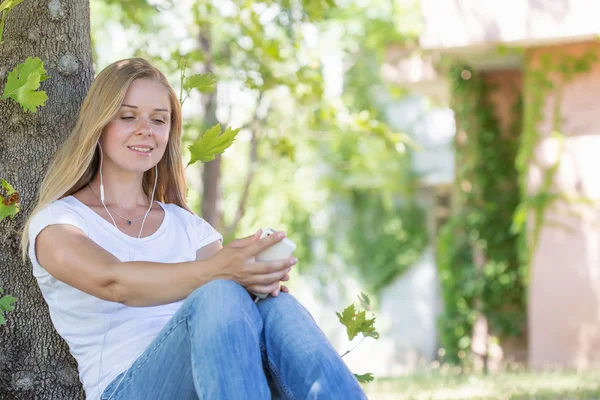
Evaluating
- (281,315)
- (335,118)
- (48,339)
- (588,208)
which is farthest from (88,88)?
(588,208)

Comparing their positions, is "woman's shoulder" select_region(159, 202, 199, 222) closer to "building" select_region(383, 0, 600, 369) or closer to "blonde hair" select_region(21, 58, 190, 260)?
"blonde hair" select_region(21, 58, 190, 260)

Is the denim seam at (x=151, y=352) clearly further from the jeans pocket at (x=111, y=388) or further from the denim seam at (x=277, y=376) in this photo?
the denim seam at (x=277, y=376)

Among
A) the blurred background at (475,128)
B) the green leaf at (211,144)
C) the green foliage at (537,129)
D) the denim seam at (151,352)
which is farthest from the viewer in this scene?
the green foliage at (537,129)

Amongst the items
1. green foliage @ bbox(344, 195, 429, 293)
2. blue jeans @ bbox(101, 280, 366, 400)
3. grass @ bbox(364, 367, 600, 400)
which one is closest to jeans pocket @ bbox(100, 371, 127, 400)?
blue jeans @ bbox(101, 280, 366, 400)

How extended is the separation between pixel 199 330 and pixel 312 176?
12327 mm

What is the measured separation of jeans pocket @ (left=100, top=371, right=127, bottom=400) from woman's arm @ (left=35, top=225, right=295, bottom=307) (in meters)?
0.21

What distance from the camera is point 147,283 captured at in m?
2.04

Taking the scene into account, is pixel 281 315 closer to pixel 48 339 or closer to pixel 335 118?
pixel 48 339

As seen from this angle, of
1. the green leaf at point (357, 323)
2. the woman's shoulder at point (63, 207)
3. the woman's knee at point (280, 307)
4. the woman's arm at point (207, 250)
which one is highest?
the woman's shoulder at point (63, 207)

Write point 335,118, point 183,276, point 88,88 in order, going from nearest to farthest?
point 183,276, point 88,88, point 335,118

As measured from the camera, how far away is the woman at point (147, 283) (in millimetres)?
1954

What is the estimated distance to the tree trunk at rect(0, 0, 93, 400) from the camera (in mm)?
2357

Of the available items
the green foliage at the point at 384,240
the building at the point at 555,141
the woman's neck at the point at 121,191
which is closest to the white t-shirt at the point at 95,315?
the woman's neck at the point at 121,191

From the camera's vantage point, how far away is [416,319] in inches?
525
